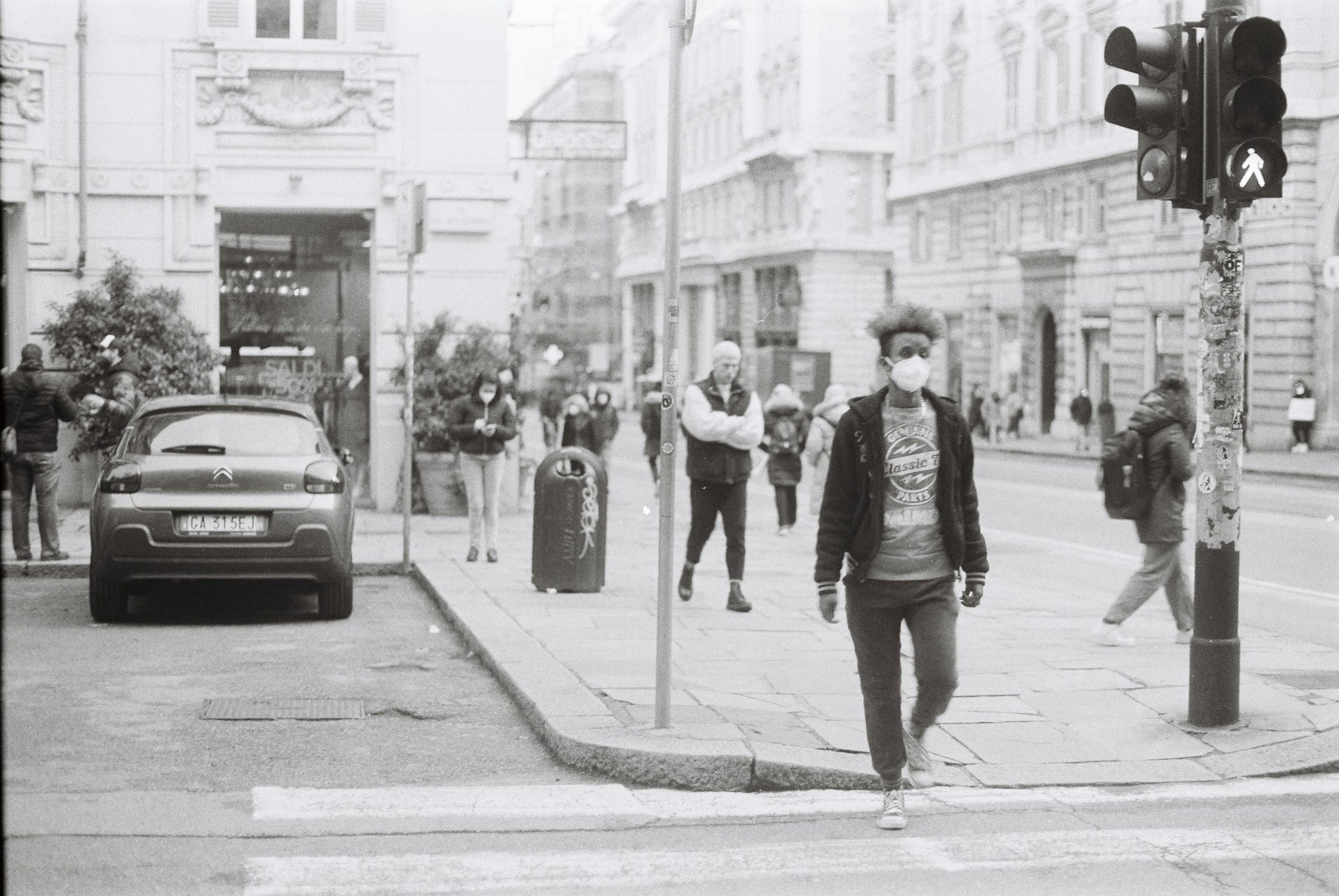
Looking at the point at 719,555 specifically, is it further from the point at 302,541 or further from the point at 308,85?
the point at 308,85

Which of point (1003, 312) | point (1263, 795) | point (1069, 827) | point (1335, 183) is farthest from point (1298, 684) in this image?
point (1003, 312)

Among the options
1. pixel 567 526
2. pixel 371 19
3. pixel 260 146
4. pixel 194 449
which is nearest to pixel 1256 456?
pixel 371 19

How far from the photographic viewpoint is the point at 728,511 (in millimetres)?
10930

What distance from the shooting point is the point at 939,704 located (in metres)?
6.06

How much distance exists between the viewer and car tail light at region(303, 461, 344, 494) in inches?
423

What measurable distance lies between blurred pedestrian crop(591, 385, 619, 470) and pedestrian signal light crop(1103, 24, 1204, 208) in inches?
642

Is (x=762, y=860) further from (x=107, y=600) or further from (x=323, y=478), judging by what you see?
(x=107, y=600)

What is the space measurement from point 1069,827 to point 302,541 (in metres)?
6.05

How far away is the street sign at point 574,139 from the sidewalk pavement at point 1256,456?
12.1 metres

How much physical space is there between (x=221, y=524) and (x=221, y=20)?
864 cm

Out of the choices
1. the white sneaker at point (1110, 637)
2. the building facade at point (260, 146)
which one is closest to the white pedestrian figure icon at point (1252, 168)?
the white sneaker at point (1110, 637)

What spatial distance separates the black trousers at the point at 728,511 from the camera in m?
10.9

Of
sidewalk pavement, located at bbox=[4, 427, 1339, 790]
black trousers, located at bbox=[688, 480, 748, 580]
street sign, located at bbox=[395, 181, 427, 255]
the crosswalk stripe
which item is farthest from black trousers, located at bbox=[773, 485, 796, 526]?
the crosswalk stripe

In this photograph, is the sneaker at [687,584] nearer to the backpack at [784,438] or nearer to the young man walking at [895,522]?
the young man walking at [895,522]
